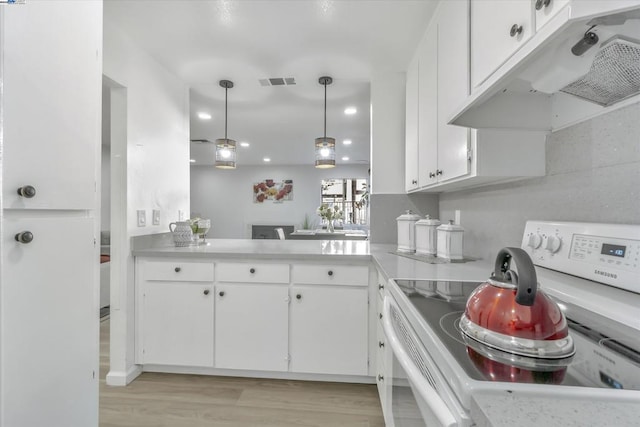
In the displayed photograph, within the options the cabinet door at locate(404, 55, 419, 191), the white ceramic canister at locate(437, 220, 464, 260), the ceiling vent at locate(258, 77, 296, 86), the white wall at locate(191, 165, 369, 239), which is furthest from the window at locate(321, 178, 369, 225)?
the white ceramic canister at locate(437, 220, 464, 260)

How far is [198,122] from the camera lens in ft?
12.9

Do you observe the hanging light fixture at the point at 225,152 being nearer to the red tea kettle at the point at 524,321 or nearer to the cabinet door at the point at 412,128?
the cabinet door at the point at 412,128

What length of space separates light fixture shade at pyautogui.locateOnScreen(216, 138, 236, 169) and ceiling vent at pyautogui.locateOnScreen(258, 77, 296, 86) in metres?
0.64

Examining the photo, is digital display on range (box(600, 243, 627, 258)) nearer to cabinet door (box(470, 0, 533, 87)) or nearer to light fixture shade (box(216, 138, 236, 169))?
cabinet door (box(470, 0, 533, 87))

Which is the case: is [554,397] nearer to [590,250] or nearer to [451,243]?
[590,250]

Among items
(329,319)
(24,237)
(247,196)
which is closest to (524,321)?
(24,237)

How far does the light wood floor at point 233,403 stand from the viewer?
1630mm

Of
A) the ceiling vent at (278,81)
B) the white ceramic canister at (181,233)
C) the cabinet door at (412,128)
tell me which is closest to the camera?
the cabinet door at (412,128)

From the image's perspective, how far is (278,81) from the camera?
268 centimetres

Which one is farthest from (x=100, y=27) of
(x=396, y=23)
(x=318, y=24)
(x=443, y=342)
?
(x=443, y=342)

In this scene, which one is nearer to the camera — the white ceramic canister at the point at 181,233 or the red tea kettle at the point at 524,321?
the red tea kettle at the point at 524,321

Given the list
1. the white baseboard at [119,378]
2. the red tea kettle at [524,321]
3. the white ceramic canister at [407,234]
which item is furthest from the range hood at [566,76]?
the white baseboard at [119,378]

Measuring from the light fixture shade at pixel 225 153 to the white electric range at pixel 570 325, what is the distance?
91.1 inches

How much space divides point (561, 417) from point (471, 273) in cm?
99
